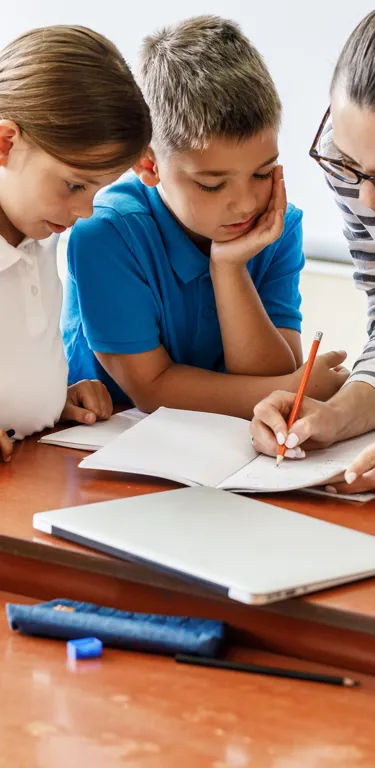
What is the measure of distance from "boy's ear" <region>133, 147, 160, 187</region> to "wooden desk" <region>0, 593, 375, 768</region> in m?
0.81

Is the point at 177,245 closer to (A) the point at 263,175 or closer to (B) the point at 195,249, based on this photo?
(B) the point at 195,249

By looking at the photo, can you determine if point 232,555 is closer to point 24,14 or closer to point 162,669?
point 162,669

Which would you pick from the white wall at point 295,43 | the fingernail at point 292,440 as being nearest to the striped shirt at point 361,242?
the fingernail at point 292,440

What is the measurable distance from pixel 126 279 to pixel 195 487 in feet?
1.62

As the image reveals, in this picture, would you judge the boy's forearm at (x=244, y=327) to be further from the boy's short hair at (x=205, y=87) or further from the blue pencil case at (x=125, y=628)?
the blue pencil case at (x=125, y=628)

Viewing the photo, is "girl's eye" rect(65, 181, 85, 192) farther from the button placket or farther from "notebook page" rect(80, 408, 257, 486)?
"notebook page" rect(80, 408, 257, 486)

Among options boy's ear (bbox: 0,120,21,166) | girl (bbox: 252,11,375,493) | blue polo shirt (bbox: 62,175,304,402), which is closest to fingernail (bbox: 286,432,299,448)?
girl (bbox: 252,11,375,493)

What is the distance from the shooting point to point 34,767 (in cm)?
61

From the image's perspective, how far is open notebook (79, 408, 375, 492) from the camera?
3.47ft

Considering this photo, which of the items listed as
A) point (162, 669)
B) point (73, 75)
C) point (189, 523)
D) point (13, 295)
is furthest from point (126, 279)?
point (162, 669)

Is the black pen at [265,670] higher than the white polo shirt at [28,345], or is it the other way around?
the white polo shirt at [28,345]

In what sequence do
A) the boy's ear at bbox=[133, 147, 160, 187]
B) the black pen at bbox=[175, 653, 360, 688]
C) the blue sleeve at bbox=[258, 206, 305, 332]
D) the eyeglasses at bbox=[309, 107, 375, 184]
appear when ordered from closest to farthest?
the black pen at bbox=[175, 653, 360, 688] < the eyeglasses at bbox=[309, 107, 375, 184] < the boy's ear at bbox=[133, 147, 160, 187] < the blue sleeve at bbox=[258, 206, 305, 332]

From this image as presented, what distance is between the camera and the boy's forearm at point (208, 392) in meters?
1.40

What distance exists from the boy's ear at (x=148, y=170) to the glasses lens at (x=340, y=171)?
0.27 m
